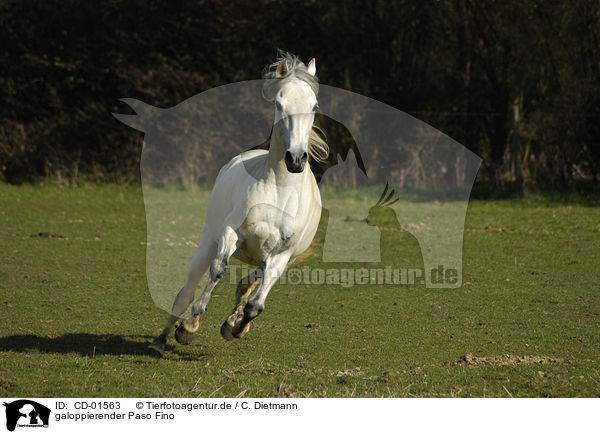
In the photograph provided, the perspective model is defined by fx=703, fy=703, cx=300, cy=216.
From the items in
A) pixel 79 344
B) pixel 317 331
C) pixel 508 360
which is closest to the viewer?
pixel 508 360

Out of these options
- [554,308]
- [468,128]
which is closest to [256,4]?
[468,128]

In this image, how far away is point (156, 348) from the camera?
5.57m

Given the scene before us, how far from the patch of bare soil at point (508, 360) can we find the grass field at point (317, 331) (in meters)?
0.02

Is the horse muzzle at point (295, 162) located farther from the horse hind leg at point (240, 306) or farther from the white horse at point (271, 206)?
the horse hind leg at point (240, 306)

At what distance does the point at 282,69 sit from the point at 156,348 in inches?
93.9

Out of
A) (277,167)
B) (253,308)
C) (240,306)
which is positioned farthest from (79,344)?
(277,167)

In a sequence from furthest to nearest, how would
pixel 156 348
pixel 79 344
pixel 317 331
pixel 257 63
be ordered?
pixel 257 63 → pixel 317 331 → pixel 79 344 → pixel 156 348

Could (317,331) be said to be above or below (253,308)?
below

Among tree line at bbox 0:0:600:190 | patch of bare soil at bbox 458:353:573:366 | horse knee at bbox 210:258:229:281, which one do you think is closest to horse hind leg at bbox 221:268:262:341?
horse knee at bbox 210:258:229:281

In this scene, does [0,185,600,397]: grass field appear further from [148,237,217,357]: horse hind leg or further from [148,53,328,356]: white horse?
[148,53,328,356]: white horse

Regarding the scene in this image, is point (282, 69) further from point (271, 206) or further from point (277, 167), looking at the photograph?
point (271, 206)

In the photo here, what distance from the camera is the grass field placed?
189 inches

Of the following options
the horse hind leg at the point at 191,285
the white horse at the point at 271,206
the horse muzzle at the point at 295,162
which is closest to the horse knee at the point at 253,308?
the white horse at the point at 271,206
